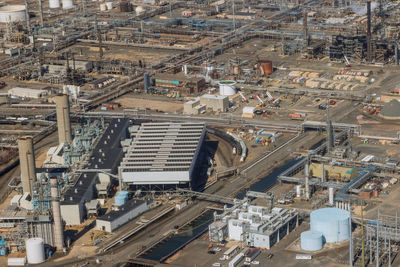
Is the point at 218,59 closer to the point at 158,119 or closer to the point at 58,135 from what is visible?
the point at 158,119

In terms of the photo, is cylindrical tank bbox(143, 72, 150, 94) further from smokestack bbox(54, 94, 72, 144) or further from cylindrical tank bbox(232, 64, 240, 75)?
smokestack bbox(54, 94, 72, 144)

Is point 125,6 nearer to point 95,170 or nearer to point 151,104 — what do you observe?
point 151,104

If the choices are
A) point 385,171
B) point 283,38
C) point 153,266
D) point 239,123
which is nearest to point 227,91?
point 239,123

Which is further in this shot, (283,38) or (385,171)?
(283,38)

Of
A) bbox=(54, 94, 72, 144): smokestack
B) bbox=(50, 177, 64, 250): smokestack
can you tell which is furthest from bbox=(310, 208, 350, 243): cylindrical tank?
bbox=(54, 94, 72, 144): smokestack

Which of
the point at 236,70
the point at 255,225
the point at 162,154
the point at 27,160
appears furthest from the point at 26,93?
the point at 255,225

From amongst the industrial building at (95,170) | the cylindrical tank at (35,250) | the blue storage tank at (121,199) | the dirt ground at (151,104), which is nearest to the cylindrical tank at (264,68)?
the dirt ground at (151,104)
